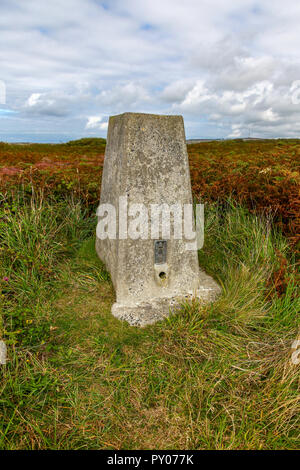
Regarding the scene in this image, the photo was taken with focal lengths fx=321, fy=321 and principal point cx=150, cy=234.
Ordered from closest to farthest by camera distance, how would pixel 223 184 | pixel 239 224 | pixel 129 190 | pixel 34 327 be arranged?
pixel 34 327, pixel 129 190, pixel 239 224, pixel 223 184

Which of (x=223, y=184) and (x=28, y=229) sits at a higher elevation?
(x=223, y=184)

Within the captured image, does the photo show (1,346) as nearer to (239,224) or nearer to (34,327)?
(34,327)

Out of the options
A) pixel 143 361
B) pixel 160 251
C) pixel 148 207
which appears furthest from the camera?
pixel 160 251

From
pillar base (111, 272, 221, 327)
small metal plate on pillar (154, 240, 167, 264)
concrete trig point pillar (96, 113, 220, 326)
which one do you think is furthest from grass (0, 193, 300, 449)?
small metal plate on pillar (154, 240, 167, 264)

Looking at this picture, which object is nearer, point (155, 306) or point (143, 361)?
point (143, 361)

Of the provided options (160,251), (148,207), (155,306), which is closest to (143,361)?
(155,306)

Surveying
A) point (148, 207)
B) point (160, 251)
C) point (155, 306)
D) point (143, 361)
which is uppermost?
point (148, 207)

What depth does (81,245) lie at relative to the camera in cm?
435

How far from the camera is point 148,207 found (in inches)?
120

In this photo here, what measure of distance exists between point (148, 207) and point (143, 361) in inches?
53.7

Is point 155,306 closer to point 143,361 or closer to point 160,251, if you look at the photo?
point 160,251
